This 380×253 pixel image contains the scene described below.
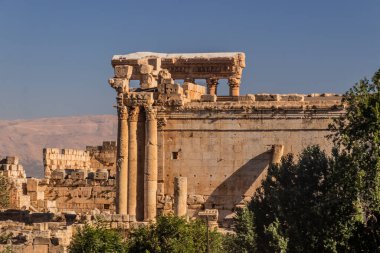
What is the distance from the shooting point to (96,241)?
131ft

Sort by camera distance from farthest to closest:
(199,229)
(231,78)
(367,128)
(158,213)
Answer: (231,78) → (158,213) → (199,229) → (367,128)

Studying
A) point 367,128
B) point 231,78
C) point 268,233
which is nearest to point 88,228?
point 268,233

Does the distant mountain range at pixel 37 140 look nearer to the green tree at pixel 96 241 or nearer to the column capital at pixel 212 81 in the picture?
the column capital at pixel 212 81

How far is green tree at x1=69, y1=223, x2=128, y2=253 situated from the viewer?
39534mm

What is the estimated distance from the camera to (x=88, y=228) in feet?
133

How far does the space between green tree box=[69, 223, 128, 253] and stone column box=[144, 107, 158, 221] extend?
7.28m

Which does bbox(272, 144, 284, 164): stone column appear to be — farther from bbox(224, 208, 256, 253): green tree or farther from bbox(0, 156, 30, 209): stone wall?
bbox(0, 156, 30, 209): stone wall

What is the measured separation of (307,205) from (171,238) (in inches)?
159

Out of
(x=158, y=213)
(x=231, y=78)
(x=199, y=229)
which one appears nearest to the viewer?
(x=199, y=229)

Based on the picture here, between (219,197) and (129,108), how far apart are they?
4.36 meters

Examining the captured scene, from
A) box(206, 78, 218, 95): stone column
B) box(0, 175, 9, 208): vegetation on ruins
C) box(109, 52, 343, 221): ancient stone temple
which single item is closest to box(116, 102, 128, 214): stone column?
box(109, 52, 343, 221): ancient stone temple

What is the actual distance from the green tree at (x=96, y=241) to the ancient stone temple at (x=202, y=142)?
23.8ft

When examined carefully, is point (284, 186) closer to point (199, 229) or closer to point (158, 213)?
point (199, 229)

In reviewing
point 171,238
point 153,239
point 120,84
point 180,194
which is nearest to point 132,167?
point 180,194
